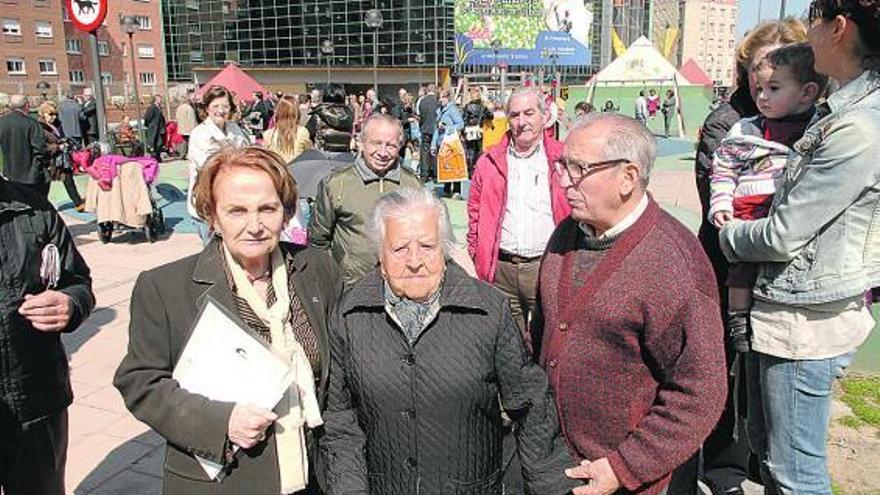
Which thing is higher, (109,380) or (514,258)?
(514,258)

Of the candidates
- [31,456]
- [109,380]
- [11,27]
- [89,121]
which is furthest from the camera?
[11,27]

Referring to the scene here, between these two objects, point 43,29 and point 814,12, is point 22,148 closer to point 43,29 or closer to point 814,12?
point 814,12

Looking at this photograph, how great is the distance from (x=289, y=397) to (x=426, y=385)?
0.43 meters

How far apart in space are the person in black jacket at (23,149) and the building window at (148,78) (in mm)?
55752

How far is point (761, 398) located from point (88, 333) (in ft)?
17.9

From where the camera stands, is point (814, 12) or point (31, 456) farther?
point (31, 456)

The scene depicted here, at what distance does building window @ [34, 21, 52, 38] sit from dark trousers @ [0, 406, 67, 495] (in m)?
55.0

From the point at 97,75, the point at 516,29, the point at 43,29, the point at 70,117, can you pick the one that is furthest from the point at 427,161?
the point at 43,29

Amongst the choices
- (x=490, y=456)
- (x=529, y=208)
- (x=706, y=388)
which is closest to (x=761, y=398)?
(x=706, y=388)

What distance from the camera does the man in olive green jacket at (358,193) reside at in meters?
3.81

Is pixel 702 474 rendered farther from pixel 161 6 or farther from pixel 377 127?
pixel 161 6

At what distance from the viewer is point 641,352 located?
1.96 metres

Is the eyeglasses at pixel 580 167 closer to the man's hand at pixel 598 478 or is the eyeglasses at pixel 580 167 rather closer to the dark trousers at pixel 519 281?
the man's hand at pixel 598 478

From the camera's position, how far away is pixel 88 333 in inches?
231
